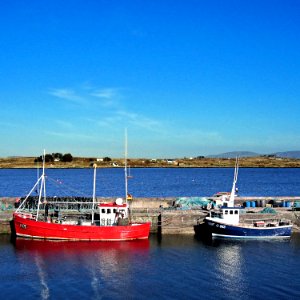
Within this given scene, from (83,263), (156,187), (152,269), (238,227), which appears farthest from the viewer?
(156,187)

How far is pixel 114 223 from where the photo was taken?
4022 cm

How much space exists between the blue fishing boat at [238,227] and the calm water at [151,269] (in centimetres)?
122

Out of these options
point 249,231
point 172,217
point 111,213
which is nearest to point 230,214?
point 249,231

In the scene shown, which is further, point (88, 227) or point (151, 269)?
point (88, 227)

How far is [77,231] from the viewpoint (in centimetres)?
3894

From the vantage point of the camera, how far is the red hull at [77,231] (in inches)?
1531

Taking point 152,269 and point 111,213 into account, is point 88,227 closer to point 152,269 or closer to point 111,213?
point 111,213

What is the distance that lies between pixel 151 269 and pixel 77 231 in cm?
1015

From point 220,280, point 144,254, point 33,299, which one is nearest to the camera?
point 33,299

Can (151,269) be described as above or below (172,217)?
below

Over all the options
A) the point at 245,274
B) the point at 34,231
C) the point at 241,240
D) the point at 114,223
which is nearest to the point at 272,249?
the point at 241,240

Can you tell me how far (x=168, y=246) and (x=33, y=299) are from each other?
14788mm

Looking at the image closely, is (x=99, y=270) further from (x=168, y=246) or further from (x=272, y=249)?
(x=272, y=249)

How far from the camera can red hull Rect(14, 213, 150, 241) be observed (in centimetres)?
3888
